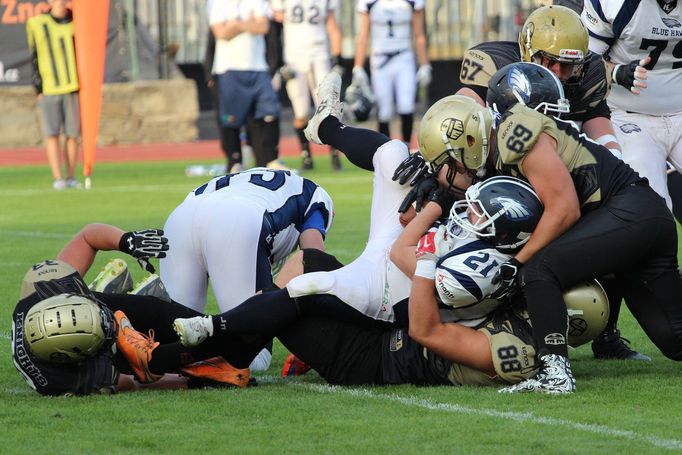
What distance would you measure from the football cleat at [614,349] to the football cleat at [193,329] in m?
1.82

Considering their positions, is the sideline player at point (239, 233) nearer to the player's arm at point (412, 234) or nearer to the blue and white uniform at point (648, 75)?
the player's arm at point (412, 234)

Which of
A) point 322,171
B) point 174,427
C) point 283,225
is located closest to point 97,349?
point 174,427

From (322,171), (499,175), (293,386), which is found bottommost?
(322,171)

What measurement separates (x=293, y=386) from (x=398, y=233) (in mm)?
751

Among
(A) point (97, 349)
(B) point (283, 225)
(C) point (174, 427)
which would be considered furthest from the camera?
(B) point (283, 225)

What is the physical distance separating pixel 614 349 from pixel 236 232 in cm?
172

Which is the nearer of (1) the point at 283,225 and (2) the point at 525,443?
(2) the point at 525,443

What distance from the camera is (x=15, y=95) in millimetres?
19141

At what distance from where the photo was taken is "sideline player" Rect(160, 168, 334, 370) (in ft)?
19.0

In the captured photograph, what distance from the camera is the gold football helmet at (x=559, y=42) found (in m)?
5.84

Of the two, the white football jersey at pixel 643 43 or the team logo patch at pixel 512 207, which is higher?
the white football jersey at pixel 643 43

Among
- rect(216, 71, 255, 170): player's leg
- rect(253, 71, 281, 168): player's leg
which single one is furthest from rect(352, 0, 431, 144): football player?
rect(216, 71, 255, 170): player's leg

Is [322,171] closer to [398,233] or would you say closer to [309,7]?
[309,7]

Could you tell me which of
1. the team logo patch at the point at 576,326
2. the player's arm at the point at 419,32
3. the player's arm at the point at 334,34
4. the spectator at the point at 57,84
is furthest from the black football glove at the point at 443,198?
the player's arm at the point at 334,34
